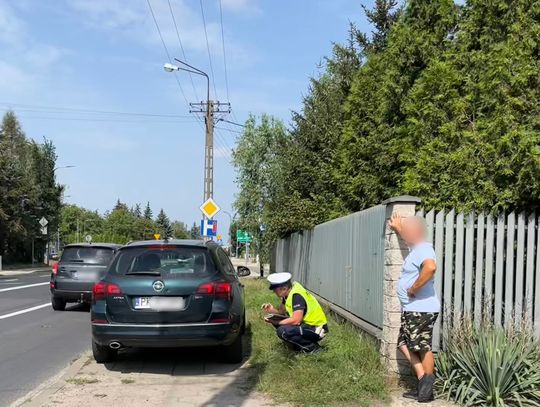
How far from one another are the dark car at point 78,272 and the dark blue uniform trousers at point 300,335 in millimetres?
8342

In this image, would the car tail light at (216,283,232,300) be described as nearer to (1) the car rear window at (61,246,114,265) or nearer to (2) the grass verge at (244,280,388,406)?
(2) the grass verge at (244,280,388,406)

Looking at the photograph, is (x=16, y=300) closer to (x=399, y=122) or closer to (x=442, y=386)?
(x=399, y=122)

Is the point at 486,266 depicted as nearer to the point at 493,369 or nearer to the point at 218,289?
the point at 493,369

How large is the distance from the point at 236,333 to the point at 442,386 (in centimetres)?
262

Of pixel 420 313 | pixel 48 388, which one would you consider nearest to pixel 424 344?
pixel 420 313

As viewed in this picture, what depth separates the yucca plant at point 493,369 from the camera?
5.41m

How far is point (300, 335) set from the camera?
22.2 feet

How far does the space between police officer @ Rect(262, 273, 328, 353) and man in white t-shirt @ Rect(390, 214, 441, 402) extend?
135 cm

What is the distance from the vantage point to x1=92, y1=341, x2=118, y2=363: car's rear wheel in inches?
296

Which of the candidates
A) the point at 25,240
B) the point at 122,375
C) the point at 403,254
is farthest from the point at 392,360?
the point at 25,240

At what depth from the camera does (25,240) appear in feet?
153

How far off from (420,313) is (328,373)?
49.5 inches

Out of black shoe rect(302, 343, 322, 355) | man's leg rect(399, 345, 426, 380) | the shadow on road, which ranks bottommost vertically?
the shadow on road

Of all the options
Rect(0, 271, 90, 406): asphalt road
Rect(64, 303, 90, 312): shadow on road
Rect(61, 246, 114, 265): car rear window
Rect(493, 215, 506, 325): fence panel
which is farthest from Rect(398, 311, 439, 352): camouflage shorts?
Rect(64, 303, 90, 312): shadow on road
